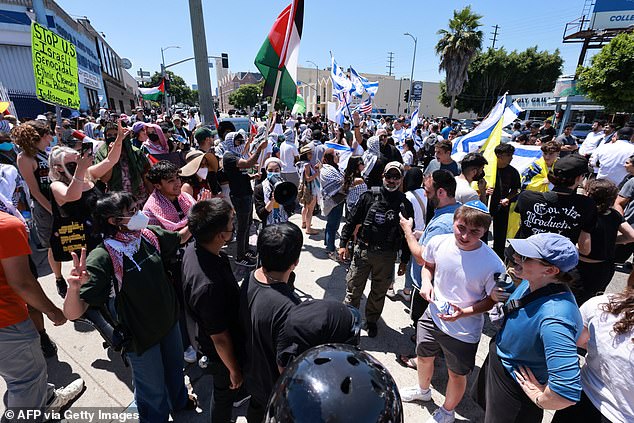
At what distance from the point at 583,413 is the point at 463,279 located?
91 centimetres

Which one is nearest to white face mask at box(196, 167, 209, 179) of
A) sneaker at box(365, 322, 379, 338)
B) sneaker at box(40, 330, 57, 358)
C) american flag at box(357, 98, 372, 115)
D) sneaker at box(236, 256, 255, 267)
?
sneaker at box(236, 256, 255, 267)

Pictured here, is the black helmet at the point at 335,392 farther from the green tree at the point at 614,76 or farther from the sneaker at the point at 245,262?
the green tree at the point at 614,76

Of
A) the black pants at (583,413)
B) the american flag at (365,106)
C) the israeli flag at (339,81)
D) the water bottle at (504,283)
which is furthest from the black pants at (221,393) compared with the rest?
the american flag at (365,106)

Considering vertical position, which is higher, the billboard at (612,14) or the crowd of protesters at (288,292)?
the billboard at (612,14)

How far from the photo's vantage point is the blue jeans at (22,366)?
1.96 meters

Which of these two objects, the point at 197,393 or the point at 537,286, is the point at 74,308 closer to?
the point at 197,393

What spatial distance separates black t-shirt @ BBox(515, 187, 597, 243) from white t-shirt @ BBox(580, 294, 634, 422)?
1.49 meters

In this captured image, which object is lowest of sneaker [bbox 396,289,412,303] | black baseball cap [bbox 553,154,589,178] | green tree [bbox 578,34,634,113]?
sneaker [bbox 396,289,412,303]

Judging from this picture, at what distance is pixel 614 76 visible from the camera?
50.3ft

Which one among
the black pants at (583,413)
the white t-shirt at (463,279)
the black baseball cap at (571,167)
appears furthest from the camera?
the black baseball cap at (571,167)

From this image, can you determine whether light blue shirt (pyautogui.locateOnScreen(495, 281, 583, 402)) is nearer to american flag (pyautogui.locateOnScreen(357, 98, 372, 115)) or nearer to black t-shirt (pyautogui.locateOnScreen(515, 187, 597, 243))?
black t-shirt (pyautogui.locateOnScreen(515, 187, 597, 243))

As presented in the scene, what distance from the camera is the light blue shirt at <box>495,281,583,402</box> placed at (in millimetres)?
1449

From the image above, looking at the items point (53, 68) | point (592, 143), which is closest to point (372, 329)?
point (53, 68)

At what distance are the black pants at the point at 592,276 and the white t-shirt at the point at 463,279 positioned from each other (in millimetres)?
1704
